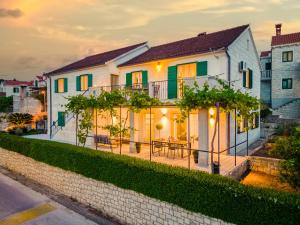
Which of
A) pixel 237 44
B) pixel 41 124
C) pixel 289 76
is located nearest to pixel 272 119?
pixel 289 76

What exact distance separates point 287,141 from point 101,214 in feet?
21.1

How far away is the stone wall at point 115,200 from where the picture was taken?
639 cm

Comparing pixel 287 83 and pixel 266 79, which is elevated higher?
pixel 266 79

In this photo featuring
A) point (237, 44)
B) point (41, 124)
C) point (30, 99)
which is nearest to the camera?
point (237, 44)

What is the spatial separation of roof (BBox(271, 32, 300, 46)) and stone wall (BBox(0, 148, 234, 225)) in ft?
86.4

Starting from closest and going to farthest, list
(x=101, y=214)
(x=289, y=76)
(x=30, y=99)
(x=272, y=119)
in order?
1. (x=101, y=214)
2. (x=272, y=119)
3. (x=289, y=76)
4. (x=30, y=99)

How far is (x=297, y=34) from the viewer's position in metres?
26.6

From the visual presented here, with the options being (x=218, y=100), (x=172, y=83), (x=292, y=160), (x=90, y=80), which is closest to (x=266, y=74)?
(x=172, y=83)

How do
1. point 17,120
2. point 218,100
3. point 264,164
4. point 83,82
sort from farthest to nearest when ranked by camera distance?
point 17,120, point 83,82, point 264,164, point 218,100

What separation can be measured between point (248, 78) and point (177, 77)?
5.81m

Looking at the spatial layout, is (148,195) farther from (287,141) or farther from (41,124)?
(41,124)

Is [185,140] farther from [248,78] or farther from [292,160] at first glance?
[292,160]

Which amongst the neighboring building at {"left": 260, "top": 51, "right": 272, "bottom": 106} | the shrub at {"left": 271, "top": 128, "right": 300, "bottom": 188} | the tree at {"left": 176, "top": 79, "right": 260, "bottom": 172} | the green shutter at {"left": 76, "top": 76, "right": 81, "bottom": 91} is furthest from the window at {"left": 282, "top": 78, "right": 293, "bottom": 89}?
the shrub at {"left": 271, "top": 128, "right": 300, "bottom": 188}

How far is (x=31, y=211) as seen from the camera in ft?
27.8
